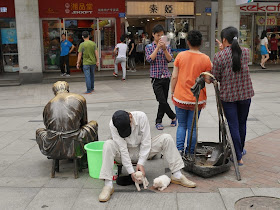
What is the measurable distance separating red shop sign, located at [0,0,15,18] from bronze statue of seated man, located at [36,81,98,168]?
12.4m

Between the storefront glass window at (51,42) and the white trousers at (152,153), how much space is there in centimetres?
1250

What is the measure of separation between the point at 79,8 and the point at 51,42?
1.99m

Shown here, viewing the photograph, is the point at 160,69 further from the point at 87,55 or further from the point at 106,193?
the point at 87,55

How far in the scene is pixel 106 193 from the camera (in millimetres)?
3771

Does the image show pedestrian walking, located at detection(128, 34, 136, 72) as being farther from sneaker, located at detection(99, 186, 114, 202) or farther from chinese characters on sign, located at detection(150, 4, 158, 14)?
sneaker, located at detection(99, 186, 114, 202)

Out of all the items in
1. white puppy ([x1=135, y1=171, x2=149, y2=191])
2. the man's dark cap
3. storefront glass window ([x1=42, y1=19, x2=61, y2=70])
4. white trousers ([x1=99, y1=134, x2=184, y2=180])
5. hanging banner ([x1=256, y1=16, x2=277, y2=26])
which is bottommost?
white puppy ([x1=135, y1=171, x2=149, y2=191])

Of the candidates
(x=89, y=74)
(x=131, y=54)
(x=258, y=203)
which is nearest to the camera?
(x=258, y=203)

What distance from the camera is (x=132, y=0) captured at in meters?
15.4

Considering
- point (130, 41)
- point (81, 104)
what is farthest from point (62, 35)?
point (81, 104)

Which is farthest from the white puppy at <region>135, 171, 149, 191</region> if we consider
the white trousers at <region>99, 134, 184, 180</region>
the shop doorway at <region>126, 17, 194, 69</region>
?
the shop doorway at <region>126, 17, 194, 69</region>

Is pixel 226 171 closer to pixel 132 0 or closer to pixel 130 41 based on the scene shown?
pixel 130 41

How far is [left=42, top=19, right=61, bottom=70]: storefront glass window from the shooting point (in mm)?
15375

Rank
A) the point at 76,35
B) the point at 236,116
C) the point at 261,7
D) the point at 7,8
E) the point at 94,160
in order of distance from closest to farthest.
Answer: the point at 94,160 → the point at 236,116 → the point at 7,8 → the point at 76,35 → the point at 261,7

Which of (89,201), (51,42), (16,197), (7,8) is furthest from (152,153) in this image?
(7,8)
